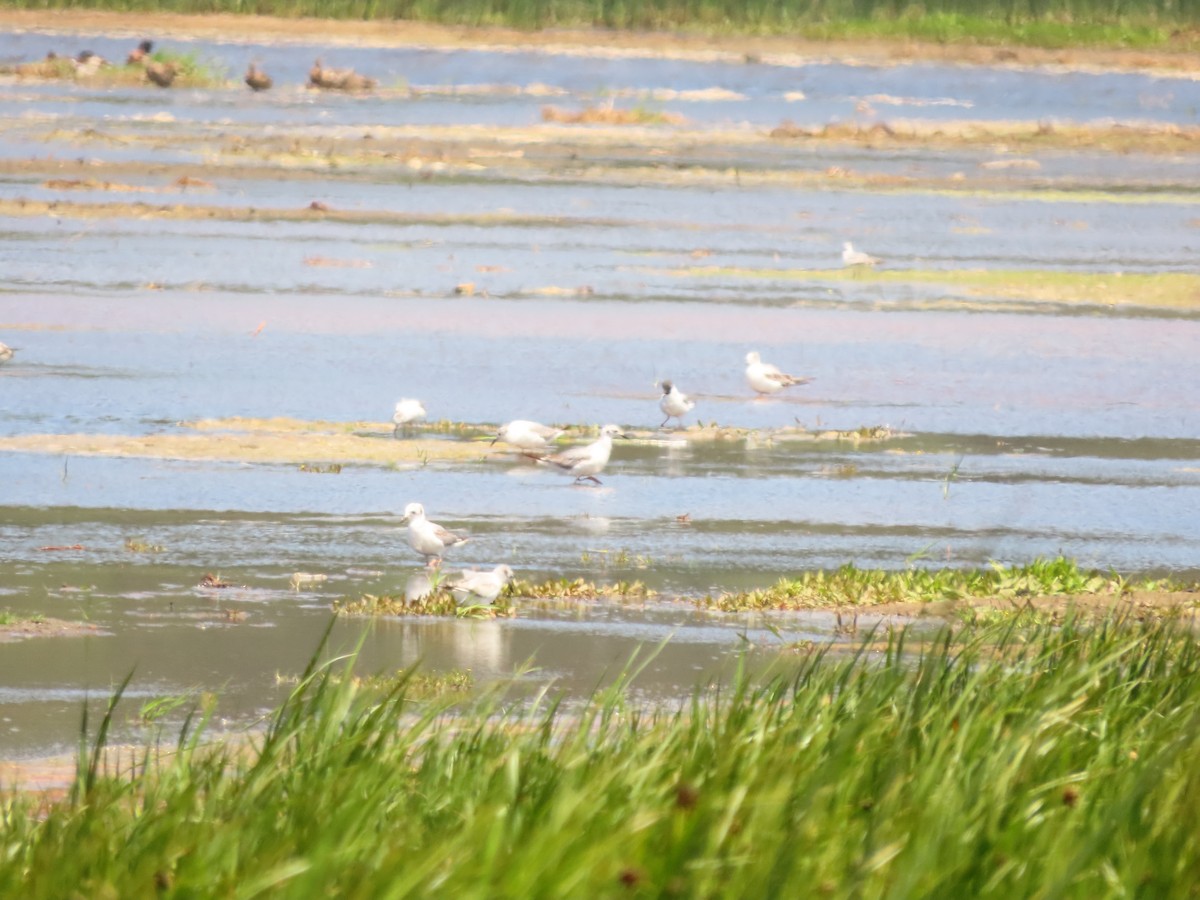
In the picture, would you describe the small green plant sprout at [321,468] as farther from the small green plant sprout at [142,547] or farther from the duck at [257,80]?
the duck at [257,80]

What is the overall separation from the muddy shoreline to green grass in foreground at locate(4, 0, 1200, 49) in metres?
0.37

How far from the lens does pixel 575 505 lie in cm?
1264

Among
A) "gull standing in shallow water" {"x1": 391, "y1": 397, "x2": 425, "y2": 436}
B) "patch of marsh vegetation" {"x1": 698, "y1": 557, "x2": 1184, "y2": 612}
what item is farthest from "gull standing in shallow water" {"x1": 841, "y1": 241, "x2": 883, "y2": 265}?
"patch of marsh vegetation" {"x1": 698, "y1": 557, "x2": 1184, "y2": 612}

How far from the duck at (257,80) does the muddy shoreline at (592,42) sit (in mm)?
6246

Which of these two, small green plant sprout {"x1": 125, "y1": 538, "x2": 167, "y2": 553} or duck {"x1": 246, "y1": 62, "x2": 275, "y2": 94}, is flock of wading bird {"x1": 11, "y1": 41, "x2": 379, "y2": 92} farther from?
small green plant sprout {"x1": 125, "y1": 538, "x2": 167, "y2": 553}

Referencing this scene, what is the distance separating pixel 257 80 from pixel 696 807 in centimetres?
3362

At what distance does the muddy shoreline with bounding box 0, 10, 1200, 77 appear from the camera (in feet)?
146

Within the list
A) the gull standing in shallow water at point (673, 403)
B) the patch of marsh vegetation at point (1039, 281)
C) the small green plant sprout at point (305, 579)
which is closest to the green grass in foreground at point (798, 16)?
the patch of marsh vegetation at point (1039, 281)

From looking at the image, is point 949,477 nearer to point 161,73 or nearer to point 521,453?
point 521,453

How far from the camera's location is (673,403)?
573 inches

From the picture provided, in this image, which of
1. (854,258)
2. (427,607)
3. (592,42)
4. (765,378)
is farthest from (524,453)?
(592,42)

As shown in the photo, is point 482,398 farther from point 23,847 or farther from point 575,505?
point 23,847

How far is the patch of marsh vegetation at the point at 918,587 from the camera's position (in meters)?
9.95

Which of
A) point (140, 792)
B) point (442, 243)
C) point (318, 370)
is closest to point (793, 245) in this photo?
point (442, 243)
